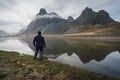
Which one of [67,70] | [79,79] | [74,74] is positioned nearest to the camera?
[79,79]

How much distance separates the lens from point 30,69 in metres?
20.7

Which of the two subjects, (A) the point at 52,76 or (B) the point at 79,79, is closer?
(B) the point at 79,79

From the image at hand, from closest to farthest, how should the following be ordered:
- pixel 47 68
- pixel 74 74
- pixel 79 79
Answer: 1. pixel 79 79
2. pixel 74 74
3. pixel 47 68

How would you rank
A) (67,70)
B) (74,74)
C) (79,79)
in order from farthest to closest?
(67,70), (74,74), (79,79)

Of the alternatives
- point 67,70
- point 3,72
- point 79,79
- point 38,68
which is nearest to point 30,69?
point 38,68

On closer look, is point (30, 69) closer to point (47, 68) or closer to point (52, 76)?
point (47, 68)

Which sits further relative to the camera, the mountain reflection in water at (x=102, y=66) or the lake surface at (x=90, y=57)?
the lake surface at (x=90, y=57)

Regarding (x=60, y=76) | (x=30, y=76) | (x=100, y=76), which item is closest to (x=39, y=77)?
(x=30, y=76)

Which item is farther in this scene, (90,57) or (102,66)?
(90,57)

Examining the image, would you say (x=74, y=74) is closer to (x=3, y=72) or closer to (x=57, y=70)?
(x=57, y=70)

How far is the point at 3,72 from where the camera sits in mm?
19359

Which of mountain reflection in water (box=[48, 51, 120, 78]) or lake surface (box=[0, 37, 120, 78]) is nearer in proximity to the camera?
mountain reflection in water (box=[48, 51, 120, 78])

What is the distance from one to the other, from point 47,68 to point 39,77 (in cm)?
274

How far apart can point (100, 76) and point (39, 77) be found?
220 inches
